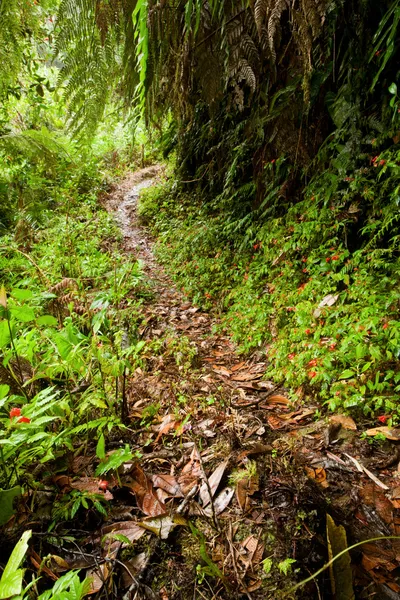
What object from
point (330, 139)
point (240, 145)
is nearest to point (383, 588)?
point (330, 139)

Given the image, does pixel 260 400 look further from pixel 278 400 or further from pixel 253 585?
pixel 253 585

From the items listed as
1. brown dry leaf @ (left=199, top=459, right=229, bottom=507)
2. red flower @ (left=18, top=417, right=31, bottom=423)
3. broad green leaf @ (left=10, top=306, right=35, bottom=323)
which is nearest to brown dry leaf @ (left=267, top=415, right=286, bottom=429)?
brown dry leaf @ (left=199, top=459, right=229, bottom=507)

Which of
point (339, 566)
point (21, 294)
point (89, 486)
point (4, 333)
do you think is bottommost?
point (339, 566)

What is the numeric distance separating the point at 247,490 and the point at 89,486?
0.70 meters

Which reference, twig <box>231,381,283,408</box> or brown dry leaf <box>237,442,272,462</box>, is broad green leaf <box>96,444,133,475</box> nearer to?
brown dry leaf <box>237,442,272,462</box>

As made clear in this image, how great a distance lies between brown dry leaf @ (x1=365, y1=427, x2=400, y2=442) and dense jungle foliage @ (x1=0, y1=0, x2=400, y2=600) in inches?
2.8

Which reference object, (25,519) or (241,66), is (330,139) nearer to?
(241,66)

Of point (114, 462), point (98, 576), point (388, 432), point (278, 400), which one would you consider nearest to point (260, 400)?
point (278, 400)

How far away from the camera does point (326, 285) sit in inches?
108

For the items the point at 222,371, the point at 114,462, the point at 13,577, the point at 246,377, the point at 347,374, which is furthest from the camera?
the point at 222,371

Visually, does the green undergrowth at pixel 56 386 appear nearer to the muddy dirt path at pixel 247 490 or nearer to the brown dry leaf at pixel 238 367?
the muddy dirt path at pixel 247 490

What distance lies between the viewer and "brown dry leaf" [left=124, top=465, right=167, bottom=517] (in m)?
1.46

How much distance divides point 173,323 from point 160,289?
43.1 inches

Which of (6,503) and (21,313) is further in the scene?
(21,313)
